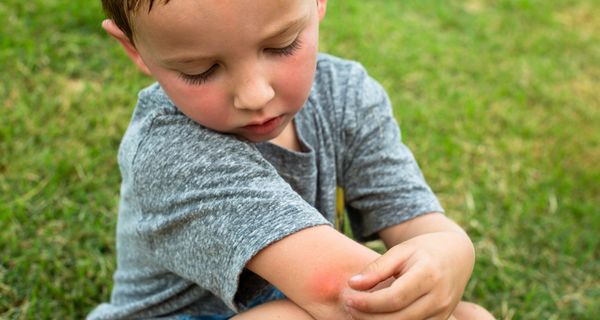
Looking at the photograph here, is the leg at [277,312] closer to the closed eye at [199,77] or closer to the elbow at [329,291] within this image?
the elbow at [329,291]

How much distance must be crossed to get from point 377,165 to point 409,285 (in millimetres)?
530

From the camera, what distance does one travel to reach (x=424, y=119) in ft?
9.86

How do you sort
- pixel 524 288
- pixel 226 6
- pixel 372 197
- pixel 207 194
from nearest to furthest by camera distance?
1. pixel 226 6
2. pixel 207 194
3. pixel 372 197
4. pixel 524 288

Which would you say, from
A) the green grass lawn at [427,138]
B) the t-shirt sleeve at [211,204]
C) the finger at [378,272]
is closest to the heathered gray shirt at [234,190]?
the t-shirt sleeve at [211,204]

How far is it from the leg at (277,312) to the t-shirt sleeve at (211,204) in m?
0.03

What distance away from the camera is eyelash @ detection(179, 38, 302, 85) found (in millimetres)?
1290

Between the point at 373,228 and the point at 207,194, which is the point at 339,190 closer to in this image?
the point at 373,228

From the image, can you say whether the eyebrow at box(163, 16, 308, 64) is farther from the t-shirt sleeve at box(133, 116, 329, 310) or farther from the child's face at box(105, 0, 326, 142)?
the t-shirt sleeve at box(133, 116, 329, 310)

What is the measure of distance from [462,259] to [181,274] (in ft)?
1.86

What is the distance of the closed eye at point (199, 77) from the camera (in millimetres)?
1285

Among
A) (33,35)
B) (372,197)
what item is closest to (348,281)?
(372,197)

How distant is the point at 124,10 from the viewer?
1266 millimetres

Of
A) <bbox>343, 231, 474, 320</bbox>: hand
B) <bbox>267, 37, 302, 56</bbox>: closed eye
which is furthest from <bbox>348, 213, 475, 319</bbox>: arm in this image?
<bbox>267, 37, 302, 56</bbox>: closed eye

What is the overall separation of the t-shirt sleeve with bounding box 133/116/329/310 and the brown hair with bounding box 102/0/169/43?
8.3 inches
